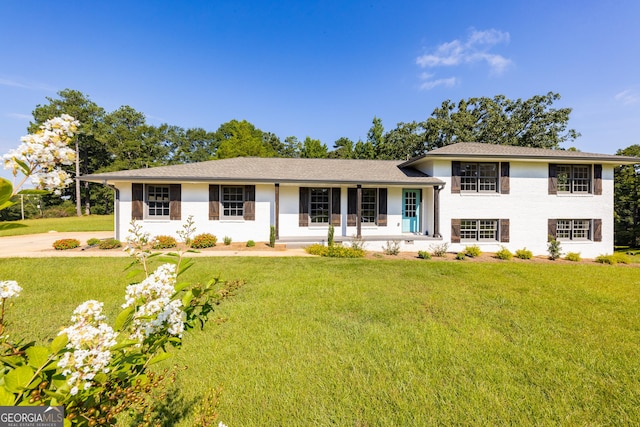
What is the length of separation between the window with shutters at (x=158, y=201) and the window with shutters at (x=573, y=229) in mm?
18642

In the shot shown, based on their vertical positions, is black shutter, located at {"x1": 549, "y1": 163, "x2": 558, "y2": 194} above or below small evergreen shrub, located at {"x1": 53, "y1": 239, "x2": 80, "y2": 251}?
above

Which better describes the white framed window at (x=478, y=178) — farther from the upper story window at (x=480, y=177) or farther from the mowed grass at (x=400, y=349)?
the mowed grass at (x=400, y=349)

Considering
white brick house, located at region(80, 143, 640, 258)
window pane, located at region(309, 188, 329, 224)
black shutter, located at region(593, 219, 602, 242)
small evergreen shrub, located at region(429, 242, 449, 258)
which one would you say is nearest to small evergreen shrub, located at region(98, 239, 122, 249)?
white brick house, located at region(80, 143, 640, 258)

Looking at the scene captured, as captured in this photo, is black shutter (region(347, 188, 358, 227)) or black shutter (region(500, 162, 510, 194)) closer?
black shutter (region(500, 162, 510, 194))

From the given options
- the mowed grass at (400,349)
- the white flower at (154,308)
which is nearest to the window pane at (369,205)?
the mowed grass at (400,349)

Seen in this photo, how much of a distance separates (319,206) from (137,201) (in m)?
8.26

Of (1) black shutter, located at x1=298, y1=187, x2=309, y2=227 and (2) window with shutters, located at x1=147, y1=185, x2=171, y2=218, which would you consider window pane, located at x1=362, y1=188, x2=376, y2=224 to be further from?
(2) window with shutters, located at x1=147, y1=185, x2=171, y2=218

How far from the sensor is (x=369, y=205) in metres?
13.6

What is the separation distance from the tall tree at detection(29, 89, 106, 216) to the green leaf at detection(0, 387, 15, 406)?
44.7 metres

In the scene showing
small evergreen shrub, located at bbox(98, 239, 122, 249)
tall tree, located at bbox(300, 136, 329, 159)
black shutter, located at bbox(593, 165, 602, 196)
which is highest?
tall tree, located at bbox(300, 136, 329, 159)

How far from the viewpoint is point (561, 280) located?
7.19 meters

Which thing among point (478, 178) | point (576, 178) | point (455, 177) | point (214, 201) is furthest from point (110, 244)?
point (576, 178)

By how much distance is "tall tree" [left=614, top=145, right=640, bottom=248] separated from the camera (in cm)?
2319

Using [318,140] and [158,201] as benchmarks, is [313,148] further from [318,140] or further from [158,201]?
[158,201]
